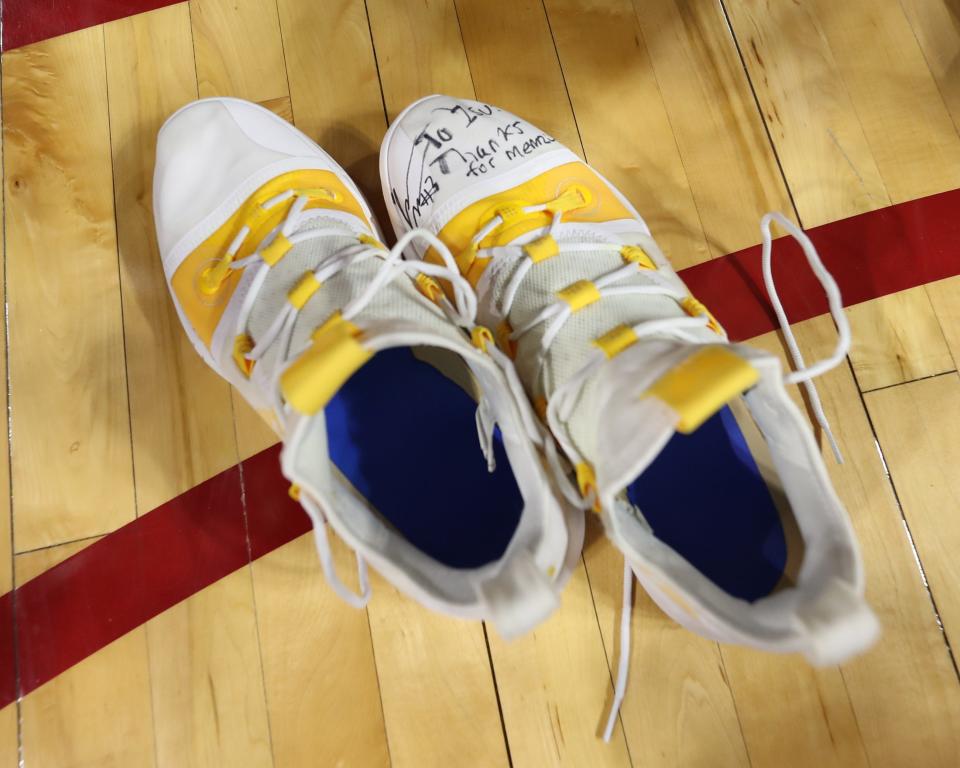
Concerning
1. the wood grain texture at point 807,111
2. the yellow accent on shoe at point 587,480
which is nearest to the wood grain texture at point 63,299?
the yellow accent on shoe at point 587,480

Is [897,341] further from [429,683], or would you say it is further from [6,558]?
[6,558]

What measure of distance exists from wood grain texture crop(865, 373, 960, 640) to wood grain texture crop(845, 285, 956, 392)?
2cm

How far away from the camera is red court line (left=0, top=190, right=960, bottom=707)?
0.82 m

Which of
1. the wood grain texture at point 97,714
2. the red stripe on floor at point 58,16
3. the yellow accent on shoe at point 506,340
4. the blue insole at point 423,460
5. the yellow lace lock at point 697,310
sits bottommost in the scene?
the wood grain texture at point 97,714

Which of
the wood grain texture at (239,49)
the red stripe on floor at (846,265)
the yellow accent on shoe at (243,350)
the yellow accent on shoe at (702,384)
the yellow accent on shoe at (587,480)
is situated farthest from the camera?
the wood grain texture at (239,49)

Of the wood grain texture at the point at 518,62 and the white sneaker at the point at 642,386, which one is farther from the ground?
the wood grain texture at the point at 518,62

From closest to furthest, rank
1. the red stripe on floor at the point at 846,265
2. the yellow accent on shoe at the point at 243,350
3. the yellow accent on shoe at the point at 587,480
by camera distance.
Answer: the yellow accent on shoe at the point at 587,480
the yellow accent on shoe at the point at 243,350
the red stripe on floor at the point at 846,265

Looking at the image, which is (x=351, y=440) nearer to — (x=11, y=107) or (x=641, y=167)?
(x=641, y=167)

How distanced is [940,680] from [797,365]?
14.6 inches

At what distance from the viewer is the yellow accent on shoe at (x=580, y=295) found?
671 mm

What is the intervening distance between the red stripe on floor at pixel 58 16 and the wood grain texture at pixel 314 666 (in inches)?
30.9

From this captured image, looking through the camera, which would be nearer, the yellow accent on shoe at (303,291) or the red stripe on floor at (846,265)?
the yellow accent on shoe at (303,291)

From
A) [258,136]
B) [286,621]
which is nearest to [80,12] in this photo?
[258,136]

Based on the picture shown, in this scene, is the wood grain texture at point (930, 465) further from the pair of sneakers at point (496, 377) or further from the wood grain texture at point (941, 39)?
the wood grain texture at point (941, 39)
